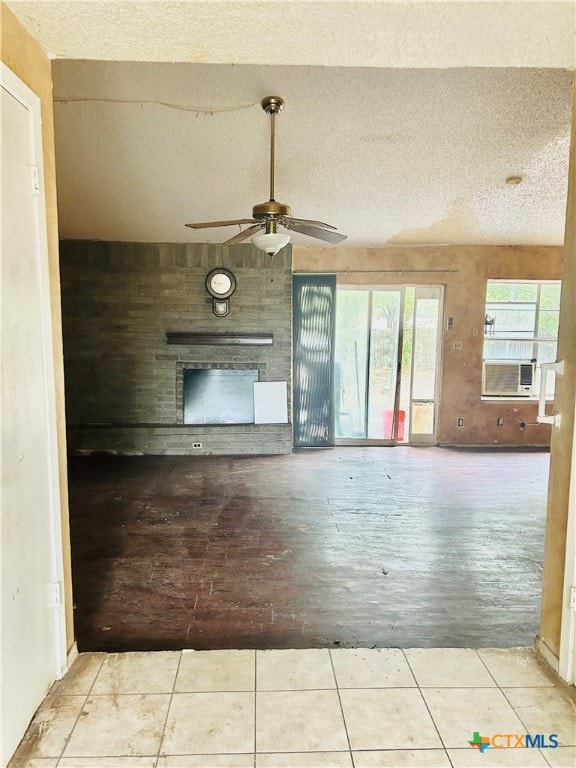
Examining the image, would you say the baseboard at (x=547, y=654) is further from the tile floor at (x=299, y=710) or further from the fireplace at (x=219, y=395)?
the fireplace at (x=219, y=395)

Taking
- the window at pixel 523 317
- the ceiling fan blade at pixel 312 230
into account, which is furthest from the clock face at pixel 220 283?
the window at pixel 523 317

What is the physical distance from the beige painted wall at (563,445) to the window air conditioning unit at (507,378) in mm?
4641

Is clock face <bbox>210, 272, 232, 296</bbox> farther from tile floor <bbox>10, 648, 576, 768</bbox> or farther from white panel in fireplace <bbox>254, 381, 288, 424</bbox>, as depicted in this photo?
tile floor <bbox>10, 648, 576, 768</bbox>

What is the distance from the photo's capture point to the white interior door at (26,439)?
129 centimetres

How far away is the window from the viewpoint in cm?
596

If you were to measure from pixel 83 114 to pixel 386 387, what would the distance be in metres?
4.44

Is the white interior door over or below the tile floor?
over

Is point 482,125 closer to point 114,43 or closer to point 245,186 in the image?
point 245,186

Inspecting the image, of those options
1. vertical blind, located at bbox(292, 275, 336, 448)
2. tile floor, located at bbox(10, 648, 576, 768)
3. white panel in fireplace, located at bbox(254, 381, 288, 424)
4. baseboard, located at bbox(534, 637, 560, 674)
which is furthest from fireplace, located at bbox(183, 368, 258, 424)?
baseboard, located at bbox(534, 637, 560, 674)

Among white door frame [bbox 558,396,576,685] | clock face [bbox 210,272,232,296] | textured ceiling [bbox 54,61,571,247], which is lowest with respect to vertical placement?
white door frame [bbox 558,396,576,685]

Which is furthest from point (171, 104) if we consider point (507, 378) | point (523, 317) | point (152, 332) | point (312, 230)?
point (507, 378)

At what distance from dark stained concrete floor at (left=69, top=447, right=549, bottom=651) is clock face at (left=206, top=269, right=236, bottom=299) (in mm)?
1996

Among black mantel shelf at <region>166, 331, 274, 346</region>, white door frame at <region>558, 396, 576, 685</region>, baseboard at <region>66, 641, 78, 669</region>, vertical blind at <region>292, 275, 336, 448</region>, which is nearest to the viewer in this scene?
white door frame at <region>558, 396, 576, 685</region>

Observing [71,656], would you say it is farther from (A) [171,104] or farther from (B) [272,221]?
(A) [171,104]
